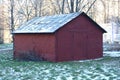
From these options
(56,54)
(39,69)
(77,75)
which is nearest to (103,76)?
(77,75)

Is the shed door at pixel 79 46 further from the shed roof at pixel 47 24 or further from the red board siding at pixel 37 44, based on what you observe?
the red board siding at pixel 37 44

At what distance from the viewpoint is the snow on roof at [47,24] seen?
24823 mm

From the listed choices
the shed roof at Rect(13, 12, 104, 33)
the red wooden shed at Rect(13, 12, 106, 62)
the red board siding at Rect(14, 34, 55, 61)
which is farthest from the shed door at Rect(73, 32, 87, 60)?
the red board siding at Rect(14, 34, 55, 61)

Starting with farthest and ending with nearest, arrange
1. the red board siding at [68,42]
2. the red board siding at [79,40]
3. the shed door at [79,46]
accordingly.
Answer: the shed door at [79,46], the red board siding at [79,40], the red board siding at [68,42]

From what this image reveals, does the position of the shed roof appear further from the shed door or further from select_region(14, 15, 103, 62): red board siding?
the shed door

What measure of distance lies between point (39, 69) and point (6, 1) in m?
45.8

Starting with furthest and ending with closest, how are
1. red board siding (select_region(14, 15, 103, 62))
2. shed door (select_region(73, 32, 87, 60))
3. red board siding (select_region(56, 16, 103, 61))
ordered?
shed door (select_region(73, 32, 87, 60)) → red board siding (select_region(56, 16, 103, 61)) → red board siding (select_region(14, 15, 103, 62))

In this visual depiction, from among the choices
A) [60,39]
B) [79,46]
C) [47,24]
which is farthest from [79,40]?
[47,24]

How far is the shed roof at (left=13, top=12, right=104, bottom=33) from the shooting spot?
81.5 ft

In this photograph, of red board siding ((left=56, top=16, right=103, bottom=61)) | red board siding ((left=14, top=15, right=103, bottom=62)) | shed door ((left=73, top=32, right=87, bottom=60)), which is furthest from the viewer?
shed door ((left=73, top=32, right=87, bottom=60))

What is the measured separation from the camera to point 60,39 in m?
24.7

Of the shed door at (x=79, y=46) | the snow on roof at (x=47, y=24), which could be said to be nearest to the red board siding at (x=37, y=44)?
the snow on roof at (x=47, y=24)

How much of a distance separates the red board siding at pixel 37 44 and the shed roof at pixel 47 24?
0.43 metres

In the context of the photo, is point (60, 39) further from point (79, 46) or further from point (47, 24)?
point (47, 24)
